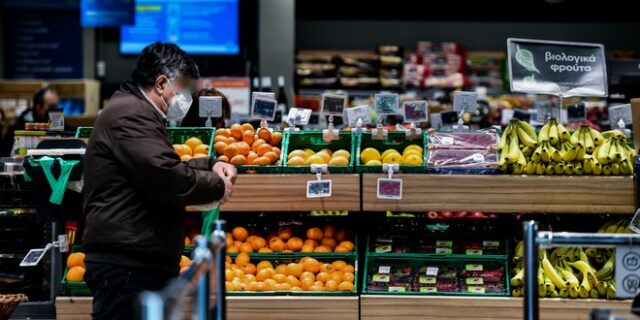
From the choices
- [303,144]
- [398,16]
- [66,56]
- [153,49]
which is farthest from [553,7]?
[153,49]

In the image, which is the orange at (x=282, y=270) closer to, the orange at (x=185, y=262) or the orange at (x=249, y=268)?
the orange at (x=249, y=268)

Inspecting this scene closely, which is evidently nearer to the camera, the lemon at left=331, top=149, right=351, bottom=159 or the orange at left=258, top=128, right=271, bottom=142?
the lemon at left=331, top=149, right=351, bottom=159

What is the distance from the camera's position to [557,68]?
5.59 m

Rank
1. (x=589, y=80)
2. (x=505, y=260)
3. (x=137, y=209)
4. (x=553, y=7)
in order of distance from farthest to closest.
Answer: (x=553, y=7) → (x=589, y=80) → (x=505, y=260) → (x=137, y=209)

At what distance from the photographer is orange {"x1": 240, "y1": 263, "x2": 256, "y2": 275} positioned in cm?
509

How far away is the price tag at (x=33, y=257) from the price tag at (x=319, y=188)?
4.63 feet

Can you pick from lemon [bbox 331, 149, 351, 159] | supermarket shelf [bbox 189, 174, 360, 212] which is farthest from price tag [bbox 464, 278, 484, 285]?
lemon [bbox 331, 149, 351, 159]

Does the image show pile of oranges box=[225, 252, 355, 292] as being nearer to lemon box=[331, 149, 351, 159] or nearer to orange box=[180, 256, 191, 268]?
orange box=[180, 256, 191, 268]

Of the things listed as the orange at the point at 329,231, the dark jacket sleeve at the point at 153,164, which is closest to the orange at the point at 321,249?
the orange at the point at 329,231

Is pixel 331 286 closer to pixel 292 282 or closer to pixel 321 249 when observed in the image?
pixel 292 282

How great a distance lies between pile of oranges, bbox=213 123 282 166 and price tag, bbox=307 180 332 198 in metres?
0.27

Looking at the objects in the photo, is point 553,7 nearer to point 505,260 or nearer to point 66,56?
point 66,56

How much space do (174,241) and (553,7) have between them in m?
8.41

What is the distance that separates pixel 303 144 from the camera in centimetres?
544
